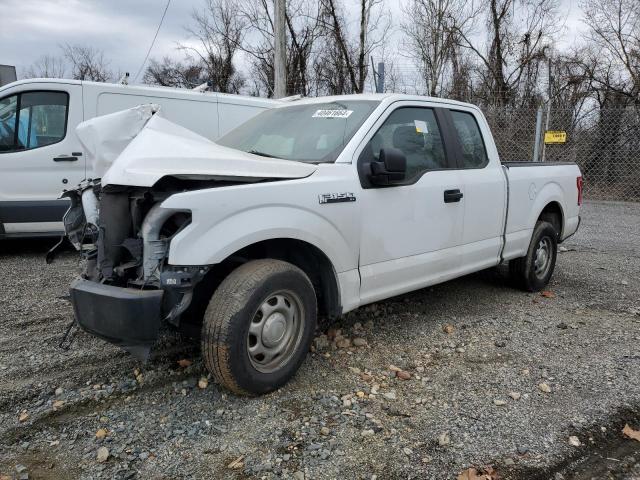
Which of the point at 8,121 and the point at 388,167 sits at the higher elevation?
the point at 8,121

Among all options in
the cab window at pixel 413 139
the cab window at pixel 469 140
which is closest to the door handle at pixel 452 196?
the cab window at pixel 413 139

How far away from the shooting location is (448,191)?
4.30 metres

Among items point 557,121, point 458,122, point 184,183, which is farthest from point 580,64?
point 184,183

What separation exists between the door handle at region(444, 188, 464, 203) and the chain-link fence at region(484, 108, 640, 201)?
9.26m

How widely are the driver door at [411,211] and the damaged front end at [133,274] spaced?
131cm

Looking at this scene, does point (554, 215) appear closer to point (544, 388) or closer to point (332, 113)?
point (544, 388)

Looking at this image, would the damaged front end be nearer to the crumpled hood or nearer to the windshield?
the crumpled hood

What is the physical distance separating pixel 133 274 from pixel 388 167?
1765mm

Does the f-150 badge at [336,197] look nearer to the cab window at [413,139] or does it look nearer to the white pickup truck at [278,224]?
the white pickup truck at [278,224]

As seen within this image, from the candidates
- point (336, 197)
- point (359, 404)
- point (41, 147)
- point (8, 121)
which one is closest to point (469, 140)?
point (336, 197)

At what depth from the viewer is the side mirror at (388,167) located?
359cm

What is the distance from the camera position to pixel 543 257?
579cm

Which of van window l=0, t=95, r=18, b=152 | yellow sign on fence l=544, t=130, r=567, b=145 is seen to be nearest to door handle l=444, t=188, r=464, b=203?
van window l=0, t=95, r=18, b=152

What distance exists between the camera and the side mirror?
359 centimetres
